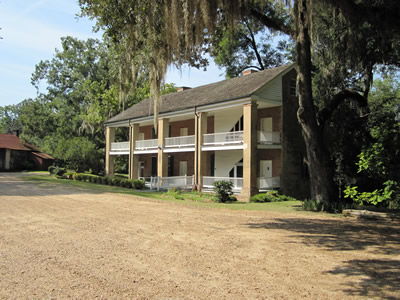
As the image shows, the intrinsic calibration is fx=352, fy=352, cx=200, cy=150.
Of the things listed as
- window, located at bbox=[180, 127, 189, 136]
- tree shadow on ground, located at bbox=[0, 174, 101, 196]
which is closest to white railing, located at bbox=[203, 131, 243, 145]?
window, located at bbox=[180, 127, 189, 136]

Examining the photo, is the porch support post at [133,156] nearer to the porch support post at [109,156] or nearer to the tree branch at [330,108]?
the porch support post at [109,156]

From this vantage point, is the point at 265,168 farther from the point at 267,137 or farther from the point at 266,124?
the point at 266,124

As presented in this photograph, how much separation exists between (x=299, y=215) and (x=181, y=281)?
29.5 feet

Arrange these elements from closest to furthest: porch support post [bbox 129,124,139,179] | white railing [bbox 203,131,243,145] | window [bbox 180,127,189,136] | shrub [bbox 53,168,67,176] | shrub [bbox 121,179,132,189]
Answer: white railing [bbox 203,131,243,145] → shrub [bbox 121,179,132,189] → window [bbox 180,127,189,136] → porch support post [bbox 129,124,139,179] → shrub [bbox 53,168,67,176]

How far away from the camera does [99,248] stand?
688 cm

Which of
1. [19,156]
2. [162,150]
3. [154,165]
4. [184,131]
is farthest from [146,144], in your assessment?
[19,156]

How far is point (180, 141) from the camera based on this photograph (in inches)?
1041

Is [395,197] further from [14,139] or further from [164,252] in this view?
[14,139]

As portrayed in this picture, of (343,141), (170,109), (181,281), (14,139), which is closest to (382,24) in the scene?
(343,141)

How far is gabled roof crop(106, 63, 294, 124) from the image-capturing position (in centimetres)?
2173

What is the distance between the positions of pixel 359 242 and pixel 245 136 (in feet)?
43.4

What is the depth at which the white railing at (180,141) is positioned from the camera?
25.9 metres

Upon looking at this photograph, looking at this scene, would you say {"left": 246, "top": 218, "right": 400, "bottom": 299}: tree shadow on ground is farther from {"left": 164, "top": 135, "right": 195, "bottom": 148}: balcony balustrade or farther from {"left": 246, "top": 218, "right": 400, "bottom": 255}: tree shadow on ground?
{"left": 164, "top": 135, "right": 195, "bottom": 148}: balcony balustrade

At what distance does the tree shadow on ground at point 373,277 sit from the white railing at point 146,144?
2348 cm
